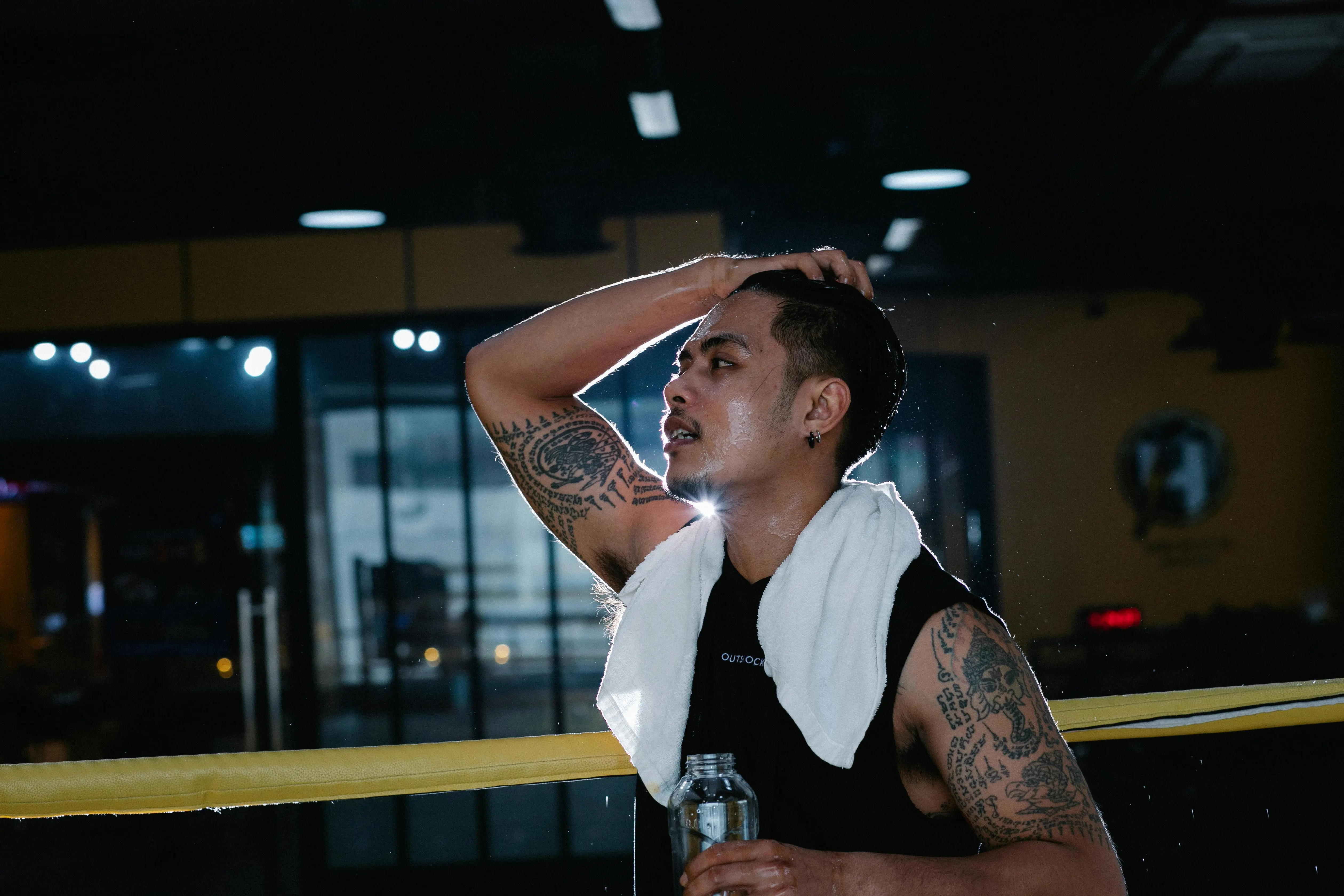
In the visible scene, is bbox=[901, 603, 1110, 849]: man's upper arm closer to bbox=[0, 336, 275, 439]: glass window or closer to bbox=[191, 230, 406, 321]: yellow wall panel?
bbox=[191, 230, 406, 321]: yellow wall panel

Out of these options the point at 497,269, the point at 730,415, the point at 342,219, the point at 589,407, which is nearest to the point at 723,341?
the point at 730,415

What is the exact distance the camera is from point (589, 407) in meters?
1.73

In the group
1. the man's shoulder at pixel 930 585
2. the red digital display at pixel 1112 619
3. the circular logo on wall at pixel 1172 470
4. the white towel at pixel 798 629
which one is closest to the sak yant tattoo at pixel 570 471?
the white towel at pixel 798 629

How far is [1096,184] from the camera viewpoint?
508cm

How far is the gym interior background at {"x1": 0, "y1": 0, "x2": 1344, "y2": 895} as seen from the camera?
4629 millimetres

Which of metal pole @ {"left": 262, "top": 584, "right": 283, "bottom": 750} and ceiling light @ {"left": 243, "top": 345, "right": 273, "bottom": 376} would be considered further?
metal pole @ {"left": 262, "top": 584, "right": 283, "bottom": 750}

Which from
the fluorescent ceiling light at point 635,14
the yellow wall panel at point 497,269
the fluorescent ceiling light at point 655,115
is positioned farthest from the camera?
the yellow wall panel at point 497,269

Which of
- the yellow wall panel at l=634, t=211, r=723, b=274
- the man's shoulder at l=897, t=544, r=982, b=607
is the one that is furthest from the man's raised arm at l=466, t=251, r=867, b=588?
the yellow wall panel at l=634, t=211, r=723, b=274

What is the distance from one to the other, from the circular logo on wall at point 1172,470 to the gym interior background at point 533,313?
1.0 inches

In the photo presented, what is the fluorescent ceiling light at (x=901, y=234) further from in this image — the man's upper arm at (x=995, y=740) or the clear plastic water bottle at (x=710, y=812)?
the clear plastic water bottle at (x=710, y=812)

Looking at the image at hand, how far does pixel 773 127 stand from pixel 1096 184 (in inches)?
68.7

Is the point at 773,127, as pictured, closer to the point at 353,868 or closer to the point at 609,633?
the point at 609,633

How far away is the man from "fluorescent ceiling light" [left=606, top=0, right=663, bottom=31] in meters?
2.64

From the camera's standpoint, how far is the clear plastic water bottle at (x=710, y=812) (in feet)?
4.18
